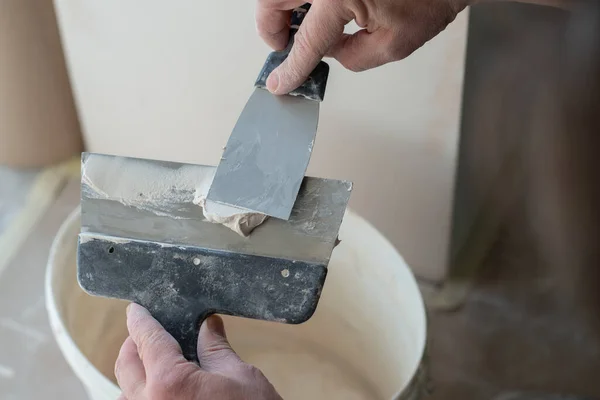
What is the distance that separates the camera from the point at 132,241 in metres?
0.56

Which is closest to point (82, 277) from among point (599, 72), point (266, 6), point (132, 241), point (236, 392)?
point (132, 241)

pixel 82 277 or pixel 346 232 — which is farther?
pixel 346 232

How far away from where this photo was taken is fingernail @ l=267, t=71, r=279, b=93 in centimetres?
61

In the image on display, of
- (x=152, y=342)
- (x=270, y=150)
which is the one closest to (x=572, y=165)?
(x=270, y=150)

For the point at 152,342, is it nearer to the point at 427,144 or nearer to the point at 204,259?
the point at 204,259

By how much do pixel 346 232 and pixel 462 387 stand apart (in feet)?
1.03

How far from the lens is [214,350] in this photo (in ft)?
1.77

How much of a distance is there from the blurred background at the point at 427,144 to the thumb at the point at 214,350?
1.39ft

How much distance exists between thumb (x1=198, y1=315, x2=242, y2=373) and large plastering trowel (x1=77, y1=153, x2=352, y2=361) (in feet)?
0.03

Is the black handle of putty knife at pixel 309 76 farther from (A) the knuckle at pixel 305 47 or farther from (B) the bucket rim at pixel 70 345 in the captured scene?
(B) the bucket rim at pixel 70 345

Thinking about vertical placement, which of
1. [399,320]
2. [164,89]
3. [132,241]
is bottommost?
[399,320]

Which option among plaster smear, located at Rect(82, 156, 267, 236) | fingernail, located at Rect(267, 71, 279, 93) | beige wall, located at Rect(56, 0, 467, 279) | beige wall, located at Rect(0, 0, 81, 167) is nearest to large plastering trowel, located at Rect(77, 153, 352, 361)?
plaster smear, located at Rect(82, 156, 267, 236)

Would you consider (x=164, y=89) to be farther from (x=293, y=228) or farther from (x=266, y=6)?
(x=293, y=228)

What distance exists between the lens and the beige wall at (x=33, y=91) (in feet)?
3.38
